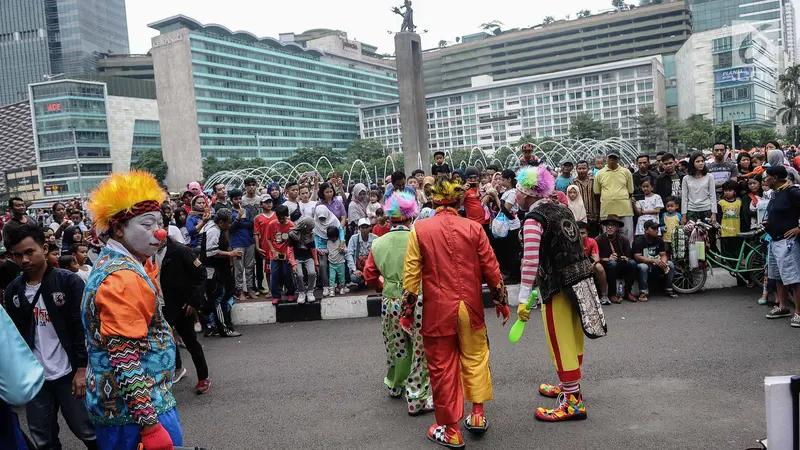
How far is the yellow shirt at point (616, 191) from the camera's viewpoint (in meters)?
9.62

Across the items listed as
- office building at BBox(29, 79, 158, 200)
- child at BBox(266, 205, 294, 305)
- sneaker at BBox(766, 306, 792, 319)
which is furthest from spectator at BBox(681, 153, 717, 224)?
office building at BBox(29, 79, 158, 200)

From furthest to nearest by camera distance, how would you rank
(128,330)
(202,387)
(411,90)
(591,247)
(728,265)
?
(411,90) → (728,265) → (591,247) → (202,387) → (128,330)

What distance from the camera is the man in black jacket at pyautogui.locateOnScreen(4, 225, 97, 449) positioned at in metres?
3.94

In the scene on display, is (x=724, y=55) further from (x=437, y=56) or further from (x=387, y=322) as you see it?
(x=387, y=322)

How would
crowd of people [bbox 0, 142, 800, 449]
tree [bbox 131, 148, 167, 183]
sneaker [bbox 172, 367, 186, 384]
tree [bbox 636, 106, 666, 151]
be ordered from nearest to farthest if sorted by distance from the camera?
crowd of people [bbox 0, 142, 800, 449]
sneaker [bbox 172, 367, 186, 384]
tree [bbox 636, 106, 666, 151]
tree [bbox 131, 148, 167, 183]

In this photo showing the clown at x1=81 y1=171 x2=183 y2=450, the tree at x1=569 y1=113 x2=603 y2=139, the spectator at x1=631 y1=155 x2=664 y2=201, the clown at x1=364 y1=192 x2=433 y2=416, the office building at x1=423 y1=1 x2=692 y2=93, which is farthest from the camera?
the office building at x1=423 y1=1 x2=692 y2=93

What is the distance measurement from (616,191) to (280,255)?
5.50 m

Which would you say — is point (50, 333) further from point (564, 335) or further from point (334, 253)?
point (334, 253)

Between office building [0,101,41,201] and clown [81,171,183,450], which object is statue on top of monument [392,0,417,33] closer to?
clown [81,171,183,450]

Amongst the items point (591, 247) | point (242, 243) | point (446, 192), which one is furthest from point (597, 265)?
point (242, 243)

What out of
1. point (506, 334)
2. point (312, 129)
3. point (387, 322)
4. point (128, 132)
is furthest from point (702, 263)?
point (312, 129)

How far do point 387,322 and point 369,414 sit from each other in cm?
81

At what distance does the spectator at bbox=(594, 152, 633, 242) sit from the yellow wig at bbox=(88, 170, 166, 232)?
814 cm

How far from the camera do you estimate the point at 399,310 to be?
524 cm
